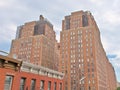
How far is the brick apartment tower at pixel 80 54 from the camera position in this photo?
93938 mm

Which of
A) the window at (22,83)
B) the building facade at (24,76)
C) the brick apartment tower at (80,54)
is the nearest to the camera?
the building facade at (24,76)

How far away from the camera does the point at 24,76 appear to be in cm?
2223

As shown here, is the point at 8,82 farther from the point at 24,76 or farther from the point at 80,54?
the point at 80,54

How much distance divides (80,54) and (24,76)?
81603 millimetres

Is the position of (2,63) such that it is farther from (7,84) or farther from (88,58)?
(88,58)

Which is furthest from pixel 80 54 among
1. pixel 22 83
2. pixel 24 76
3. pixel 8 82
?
pixel 8 82

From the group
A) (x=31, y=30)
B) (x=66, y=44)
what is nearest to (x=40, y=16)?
(x=31, y=30)

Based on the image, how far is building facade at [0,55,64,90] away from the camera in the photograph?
18.5 m

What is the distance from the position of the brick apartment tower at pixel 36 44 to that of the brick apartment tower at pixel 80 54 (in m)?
20.1

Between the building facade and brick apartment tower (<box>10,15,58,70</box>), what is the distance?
8780 cm

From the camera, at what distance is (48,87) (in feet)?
92.6

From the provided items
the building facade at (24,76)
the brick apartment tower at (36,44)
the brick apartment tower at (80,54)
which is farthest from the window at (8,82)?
the brick apartment tower at (36,44)

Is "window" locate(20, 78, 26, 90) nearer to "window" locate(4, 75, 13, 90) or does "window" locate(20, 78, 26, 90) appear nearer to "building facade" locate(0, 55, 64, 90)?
"building facade" locate(0, 55, 64, 90)

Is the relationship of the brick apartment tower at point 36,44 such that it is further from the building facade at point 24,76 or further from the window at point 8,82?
the window at point 8,82
